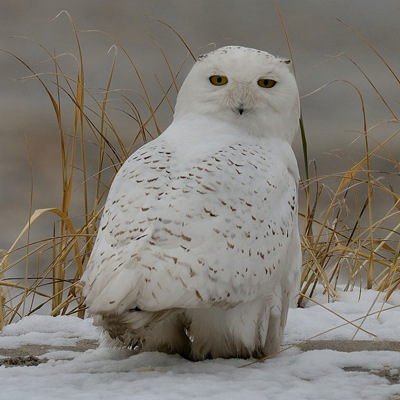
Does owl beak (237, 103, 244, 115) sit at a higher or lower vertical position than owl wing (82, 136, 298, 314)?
higher

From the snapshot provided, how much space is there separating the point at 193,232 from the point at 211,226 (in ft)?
0.20

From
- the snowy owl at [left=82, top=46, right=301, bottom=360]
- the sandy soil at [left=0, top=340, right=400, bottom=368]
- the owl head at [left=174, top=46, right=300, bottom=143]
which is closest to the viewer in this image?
the snowy owl at [left=82, top=46, right=301, bottom=360]

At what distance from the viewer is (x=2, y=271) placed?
9.31 feet

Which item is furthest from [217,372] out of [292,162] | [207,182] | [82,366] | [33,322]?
[33,322]

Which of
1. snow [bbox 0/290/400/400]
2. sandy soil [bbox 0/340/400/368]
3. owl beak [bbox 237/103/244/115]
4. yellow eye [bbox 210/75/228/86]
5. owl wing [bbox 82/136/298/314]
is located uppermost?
yellow eye [bbox 210/75/228/86]

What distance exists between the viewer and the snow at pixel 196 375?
5.61 feet

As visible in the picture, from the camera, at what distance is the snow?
5.61 feet

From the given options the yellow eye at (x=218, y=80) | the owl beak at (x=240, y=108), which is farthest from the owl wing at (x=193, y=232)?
the yellow eye at (x=218, y=80)

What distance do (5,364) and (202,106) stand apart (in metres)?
1.12

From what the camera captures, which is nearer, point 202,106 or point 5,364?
point 5,364

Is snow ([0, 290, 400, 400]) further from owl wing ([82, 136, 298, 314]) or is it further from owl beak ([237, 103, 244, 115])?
owl beak ([237, 103, 244, 115])

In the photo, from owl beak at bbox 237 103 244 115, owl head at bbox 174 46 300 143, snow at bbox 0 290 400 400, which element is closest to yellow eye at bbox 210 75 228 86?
owl head at bbox 174 46 300 143

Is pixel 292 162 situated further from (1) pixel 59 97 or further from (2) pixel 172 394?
(1) pixel 59 97

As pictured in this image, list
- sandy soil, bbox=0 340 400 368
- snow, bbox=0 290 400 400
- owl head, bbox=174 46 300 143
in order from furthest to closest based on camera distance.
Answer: owl head, bbox=174 46 300 143 < sandy soil, bbox=0 340 400 368 < snow, bbox=0 290 400 400
